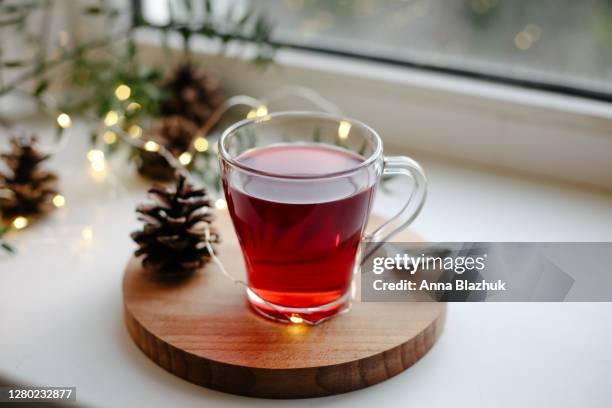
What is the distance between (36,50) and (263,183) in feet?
2.17

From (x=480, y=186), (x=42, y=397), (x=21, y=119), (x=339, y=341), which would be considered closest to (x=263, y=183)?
(x=339, y=341)

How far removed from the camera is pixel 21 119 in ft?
3.53

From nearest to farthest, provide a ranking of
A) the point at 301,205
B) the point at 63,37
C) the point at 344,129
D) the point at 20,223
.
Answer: the point at 301,205, the point at 344,129, the point at 20,223, the point at 63,37

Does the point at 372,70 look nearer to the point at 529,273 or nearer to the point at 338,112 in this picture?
the point at 338,112

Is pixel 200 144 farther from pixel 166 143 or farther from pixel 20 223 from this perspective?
pixel 20 223

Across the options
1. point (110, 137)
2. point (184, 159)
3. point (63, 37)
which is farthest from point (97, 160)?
point (63, 37)

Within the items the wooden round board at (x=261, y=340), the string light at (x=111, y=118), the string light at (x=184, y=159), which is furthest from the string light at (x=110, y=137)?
the wooden round board at (x=261, y=340)

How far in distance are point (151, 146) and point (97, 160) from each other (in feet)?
0.37

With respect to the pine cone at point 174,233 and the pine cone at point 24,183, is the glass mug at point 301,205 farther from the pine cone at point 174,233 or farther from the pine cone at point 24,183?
the pine cone at point 24,183

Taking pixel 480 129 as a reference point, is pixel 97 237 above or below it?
below

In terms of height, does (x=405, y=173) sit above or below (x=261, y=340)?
above

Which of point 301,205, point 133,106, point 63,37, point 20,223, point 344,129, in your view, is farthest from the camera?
point 63,37

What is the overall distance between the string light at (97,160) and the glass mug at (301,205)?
348 millimetres

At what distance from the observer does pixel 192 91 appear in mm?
1015
